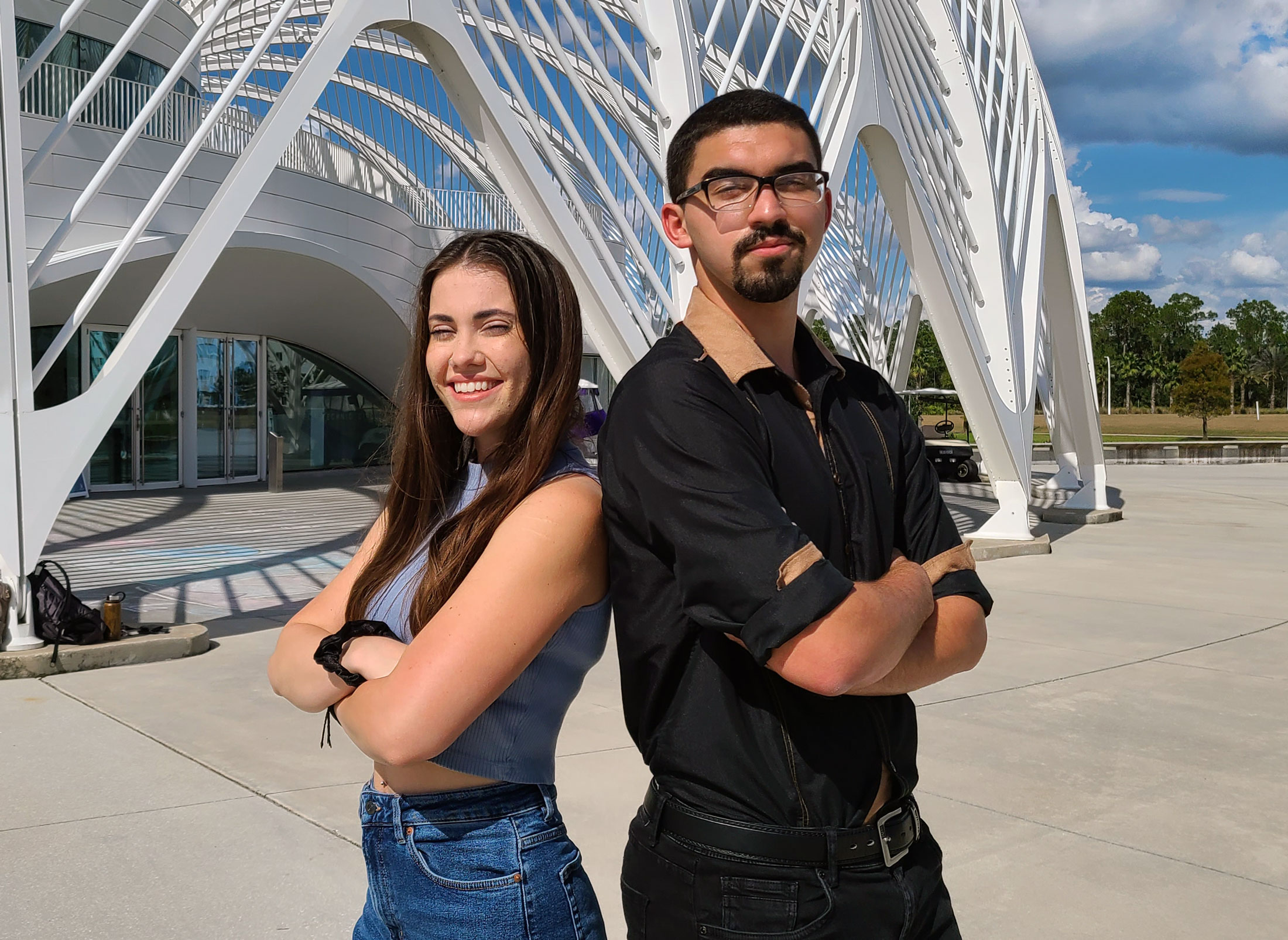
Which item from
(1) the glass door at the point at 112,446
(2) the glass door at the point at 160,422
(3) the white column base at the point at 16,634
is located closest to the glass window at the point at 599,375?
(2) the glass door at the point at 160,422

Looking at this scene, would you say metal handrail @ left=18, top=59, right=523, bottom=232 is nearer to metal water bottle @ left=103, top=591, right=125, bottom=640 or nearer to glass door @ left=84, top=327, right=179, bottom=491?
glass door @ left=84, top=327, right=179, bottom=491

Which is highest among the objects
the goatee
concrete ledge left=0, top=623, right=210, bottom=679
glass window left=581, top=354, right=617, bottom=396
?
glass window left=581, top=354, right=617, bottom=396

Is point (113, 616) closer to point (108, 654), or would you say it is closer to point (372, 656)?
point (108, 654)

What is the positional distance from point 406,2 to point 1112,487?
21.1 metres

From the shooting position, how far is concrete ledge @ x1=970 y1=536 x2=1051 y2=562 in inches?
562

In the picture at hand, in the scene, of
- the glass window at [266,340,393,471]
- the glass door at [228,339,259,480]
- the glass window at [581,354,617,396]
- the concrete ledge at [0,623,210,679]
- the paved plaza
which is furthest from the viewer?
the glass window at [581,354,617,396]

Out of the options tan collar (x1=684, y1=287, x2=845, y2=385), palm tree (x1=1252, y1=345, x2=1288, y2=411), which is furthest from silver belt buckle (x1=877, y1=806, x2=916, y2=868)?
palm tree (x1=1252, y1=345, x2=1288, y2=411)

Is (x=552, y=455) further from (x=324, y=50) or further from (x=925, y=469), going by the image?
(x=324, y=50)

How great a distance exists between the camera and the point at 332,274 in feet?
74.4

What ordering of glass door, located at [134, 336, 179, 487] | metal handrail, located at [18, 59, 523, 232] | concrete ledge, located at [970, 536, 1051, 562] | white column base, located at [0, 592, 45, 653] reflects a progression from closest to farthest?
1. white column base, located at [0, 592, 45, 653]
2. concrete ledge, located at [970, 536, 1051, 562]
3. metal handrail, located at [18, 59, 523, 232]
4. glass door, located at [134, 336, 179, 487]

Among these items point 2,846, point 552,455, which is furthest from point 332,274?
point 552,455

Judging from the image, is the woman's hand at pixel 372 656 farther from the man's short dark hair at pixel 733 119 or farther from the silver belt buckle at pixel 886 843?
the man's short dark hair at pixel 733 119

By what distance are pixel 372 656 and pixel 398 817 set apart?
0.27 m

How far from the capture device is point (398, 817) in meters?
1.90
